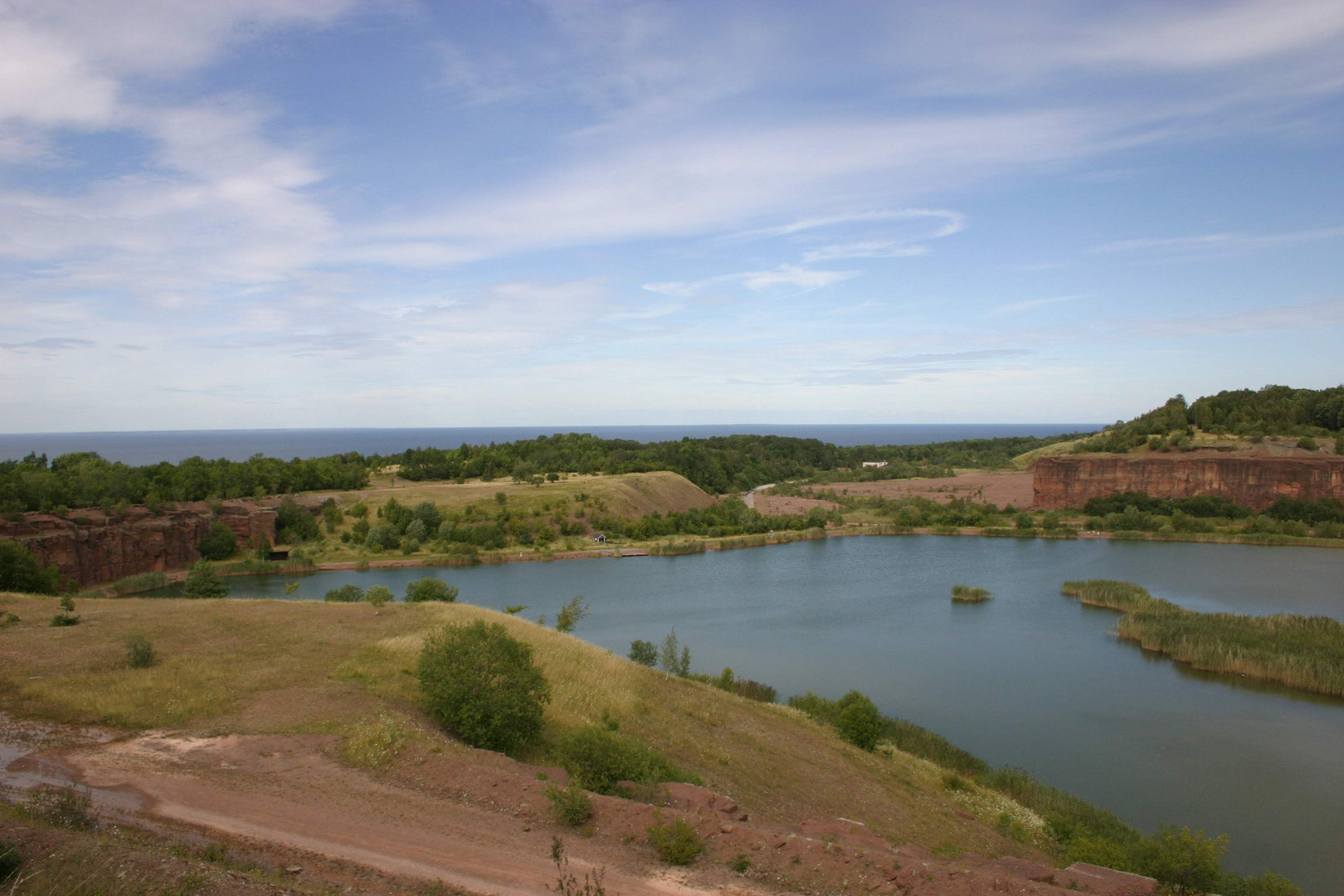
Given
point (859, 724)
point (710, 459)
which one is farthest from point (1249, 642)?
point (710, 459)

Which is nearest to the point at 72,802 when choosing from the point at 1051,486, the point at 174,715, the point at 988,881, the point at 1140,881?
the point at 174,715

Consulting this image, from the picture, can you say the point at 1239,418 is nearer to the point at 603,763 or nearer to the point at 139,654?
the point at 603,763

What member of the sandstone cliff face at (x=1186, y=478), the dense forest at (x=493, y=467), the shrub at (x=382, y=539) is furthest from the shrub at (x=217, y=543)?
the sandstone cliff face at (x=1186, y=478)

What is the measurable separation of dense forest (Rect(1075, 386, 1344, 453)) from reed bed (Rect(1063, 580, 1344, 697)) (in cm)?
4593

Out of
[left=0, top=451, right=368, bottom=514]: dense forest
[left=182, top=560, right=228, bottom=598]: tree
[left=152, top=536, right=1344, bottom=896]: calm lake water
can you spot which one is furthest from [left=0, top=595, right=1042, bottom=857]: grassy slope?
[left=0, top=451, right=368, bottom=514]: dense forest

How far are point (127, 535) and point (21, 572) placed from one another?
1115 cm

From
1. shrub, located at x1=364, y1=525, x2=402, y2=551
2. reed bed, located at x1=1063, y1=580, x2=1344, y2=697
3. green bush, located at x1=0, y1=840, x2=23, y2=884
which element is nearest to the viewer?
green bush, located at x1=0, y1=840, x2=23, y2=884

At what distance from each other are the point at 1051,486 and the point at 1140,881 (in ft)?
231

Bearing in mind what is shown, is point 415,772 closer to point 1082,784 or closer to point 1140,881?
point 1140,881

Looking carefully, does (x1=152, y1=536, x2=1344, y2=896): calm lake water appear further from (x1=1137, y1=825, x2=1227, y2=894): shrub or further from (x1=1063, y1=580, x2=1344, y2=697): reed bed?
(x1=1137, y1=825, x2=1227, y2=894): shrub

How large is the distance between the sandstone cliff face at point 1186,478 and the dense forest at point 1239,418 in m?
4.57

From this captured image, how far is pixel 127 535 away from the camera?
43062 millimetres

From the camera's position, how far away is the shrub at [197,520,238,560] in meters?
47.9

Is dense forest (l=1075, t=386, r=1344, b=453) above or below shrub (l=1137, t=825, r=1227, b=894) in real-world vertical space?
above
